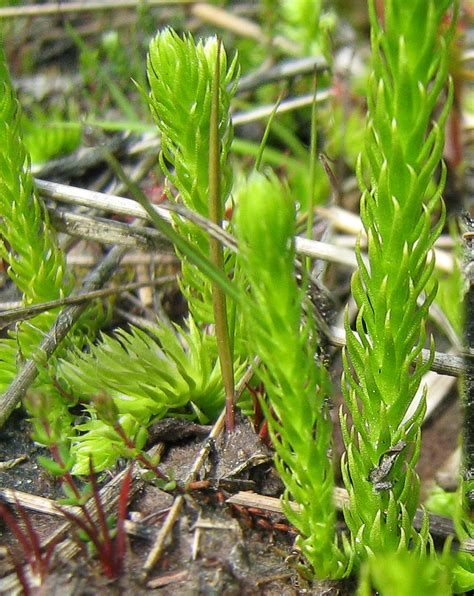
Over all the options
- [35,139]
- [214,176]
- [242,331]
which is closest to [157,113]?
[214,176]

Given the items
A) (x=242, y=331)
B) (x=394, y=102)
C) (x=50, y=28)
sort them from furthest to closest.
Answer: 1. (x=50, y=28)
2. (x=242, y=331)
3. (x=394, y=102)

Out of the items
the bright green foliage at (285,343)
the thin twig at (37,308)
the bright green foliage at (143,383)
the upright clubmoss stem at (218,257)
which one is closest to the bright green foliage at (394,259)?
the bright green foliage at (285,343)

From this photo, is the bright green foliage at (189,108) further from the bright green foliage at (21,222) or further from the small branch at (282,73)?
the small branch at (282,73)

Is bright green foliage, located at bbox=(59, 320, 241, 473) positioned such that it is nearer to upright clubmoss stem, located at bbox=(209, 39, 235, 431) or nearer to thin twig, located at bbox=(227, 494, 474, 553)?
upright clubmoss stem, located at bbox=(209, 39, 235, 431)

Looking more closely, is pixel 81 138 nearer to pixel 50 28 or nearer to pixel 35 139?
pixel 35 139

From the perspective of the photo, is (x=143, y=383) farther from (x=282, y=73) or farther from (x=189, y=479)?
(x=282, y=73)
